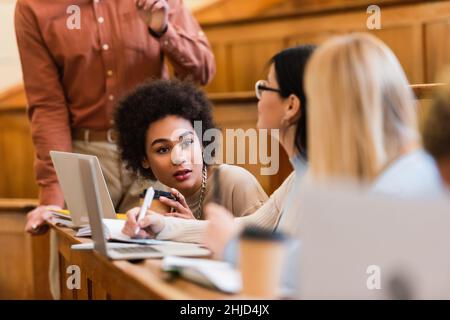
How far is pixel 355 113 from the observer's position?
94cm

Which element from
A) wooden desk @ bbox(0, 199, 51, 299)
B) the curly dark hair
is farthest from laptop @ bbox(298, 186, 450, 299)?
wooden desk @ bbox(0, 199, 51, 299)

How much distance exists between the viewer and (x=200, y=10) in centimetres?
429

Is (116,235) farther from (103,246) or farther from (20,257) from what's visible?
(20,257)

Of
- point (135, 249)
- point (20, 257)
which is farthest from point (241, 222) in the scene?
point (20, 257)

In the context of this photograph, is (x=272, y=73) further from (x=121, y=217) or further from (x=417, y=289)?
(x=417, y=289)

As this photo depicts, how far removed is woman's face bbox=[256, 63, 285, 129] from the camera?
56.3 inches

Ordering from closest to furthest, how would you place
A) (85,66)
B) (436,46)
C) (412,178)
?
Answer: (412,178)
(85,66)
(436,46)

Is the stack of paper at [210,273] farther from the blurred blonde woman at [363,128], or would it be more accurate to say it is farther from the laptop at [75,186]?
the laptop at [75,186]

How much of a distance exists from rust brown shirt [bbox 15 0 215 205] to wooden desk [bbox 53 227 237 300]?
64 centimetres

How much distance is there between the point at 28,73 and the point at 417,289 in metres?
1.89

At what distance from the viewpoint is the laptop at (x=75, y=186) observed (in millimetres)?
1587

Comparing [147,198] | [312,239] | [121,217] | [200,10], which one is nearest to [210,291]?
[312,239]

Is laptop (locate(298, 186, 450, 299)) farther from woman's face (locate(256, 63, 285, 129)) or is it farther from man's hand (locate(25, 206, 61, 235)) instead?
man's hand (locate(25, 206, 61, 235))

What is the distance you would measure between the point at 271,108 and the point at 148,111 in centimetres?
67
